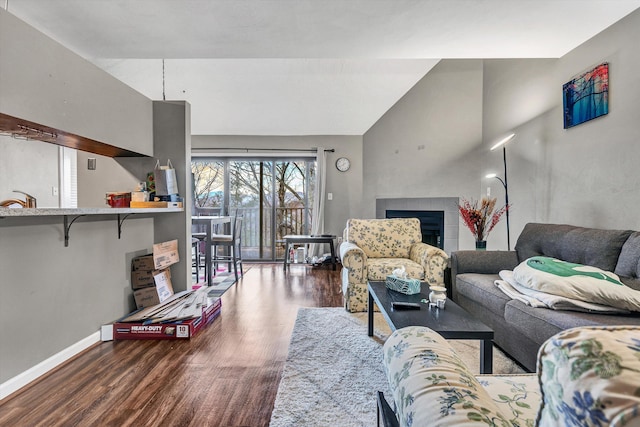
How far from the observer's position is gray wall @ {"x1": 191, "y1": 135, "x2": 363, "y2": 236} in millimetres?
5055

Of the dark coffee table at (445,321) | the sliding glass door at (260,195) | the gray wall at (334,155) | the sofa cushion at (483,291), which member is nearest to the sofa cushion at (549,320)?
the sofa cushion at (483,291)

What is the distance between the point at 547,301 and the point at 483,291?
47cm

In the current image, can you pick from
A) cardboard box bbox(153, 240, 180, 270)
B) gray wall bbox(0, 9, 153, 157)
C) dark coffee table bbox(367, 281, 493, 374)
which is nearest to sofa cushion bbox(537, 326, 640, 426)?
dark coffee table bbox(367, 281, 493, 374)

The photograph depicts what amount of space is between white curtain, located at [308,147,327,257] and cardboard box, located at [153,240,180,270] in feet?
8.63

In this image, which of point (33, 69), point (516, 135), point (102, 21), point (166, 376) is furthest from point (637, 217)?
point (102, 21)

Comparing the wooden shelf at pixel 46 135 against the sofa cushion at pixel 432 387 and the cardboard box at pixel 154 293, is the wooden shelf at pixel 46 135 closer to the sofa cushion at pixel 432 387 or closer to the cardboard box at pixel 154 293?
the cardboard box at pixel 154 293

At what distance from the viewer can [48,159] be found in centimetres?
342

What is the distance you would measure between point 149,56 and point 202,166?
2.84m

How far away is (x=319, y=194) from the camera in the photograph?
16.5ft

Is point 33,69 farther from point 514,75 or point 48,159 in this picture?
point 514,75

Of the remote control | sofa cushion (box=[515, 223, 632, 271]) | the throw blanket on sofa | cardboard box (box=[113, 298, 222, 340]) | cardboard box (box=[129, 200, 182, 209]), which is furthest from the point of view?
cardboard box (box=[129, 200, 182, 209])

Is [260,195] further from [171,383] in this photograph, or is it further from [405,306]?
[405,306]

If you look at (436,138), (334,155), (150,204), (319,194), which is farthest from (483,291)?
(334,155)

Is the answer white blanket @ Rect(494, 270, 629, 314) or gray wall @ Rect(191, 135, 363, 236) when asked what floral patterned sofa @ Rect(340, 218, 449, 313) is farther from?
gray wall @ Rect(191, 135, 363, 236)
